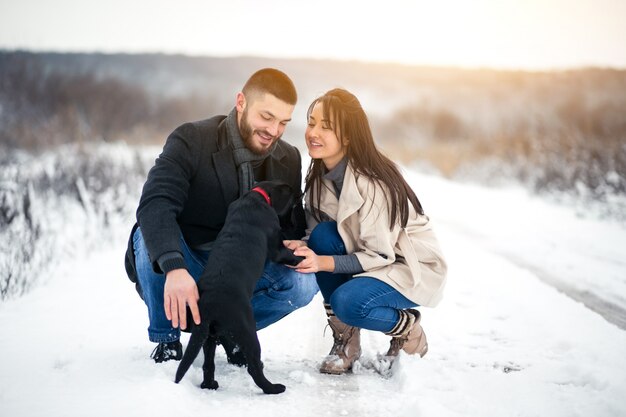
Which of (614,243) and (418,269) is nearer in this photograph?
(418,269)

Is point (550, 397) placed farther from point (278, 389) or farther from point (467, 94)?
point (467, 94)

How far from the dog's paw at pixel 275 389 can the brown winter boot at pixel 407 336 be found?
738mm

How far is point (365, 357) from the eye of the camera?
10.8ft

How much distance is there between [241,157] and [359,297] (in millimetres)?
1022

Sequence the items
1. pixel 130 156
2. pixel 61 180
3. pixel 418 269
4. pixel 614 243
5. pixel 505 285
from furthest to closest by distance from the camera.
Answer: pixel 130 156, pixel 61 180, pixel 614 243, pixel 505 285, pixel 418 269

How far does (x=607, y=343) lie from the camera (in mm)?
3551

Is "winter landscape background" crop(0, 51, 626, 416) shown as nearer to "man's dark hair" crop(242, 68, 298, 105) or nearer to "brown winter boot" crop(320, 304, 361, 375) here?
"brown winter boot" crop(320, 304, 361, 375)

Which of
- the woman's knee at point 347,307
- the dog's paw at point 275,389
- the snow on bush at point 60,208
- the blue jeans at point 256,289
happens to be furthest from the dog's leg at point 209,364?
the snow on bush at point 60,208

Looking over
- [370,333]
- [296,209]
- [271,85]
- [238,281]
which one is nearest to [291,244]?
[296,209]

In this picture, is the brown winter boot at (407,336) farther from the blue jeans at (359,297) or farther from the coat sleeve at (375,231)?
the coat sleeve at (375,231)

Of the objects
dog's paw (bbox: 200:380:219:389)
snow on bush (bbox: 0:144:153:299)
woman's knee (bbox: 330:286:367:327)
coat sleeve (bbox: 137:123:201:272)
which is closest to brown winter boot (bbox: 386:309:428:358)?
woman's knee (bbox: 330:286:367:327)

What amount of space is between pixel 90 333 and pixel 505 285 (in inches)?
130

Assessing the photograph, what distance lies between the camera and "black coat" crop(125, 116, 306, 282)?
297cm

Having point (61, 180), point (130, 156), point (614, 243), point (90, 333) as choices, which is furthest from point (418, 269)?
point (130, 156)
